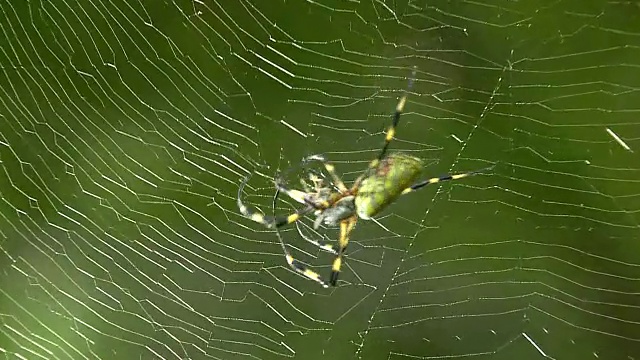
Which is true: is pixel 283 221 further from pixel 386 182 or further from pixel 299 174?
pixel 386 182

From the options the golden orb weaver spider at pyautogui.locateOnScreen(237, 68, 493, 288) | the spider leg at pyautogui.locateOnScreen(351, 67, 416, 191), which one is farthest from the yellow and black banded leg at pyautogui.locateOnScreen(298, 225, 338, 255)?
the spider leg at pyautogui.locateOnScreen(351, 67, 416, 191)

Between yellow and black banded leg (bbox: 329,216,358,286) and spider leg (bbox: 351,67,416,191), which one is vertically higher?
spider leg (bbox: 351,67,416,191)

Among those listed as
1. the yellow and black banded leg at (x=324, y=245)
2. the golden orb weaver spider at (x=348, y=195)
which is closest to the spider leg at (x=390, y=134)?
the golden orb weaver spider at (x=348, y=195)

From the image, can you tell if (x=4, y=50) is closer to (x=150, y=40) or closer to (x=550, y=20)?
(x=150, y=40)

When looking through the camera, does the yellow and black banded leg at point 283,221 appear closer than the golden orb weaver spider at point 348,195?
No

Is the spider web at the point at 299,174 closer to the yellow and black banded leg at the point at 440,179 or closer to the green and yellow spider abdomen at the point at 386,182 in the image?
the yellow and black banded leg at the point at 440,179

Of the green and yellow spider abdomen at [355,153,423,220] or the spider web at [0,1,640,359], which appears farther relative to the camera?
the spider web at [0,1,640,359]

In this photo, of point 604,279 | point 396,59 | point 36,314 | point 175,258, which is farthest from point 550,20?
point 36,314

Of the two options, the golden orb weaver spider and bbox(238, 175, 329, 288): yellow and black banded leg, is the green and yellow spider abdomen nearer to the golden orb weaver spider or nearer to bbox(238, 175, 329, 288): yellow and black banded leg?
the golden orb weaver spider
